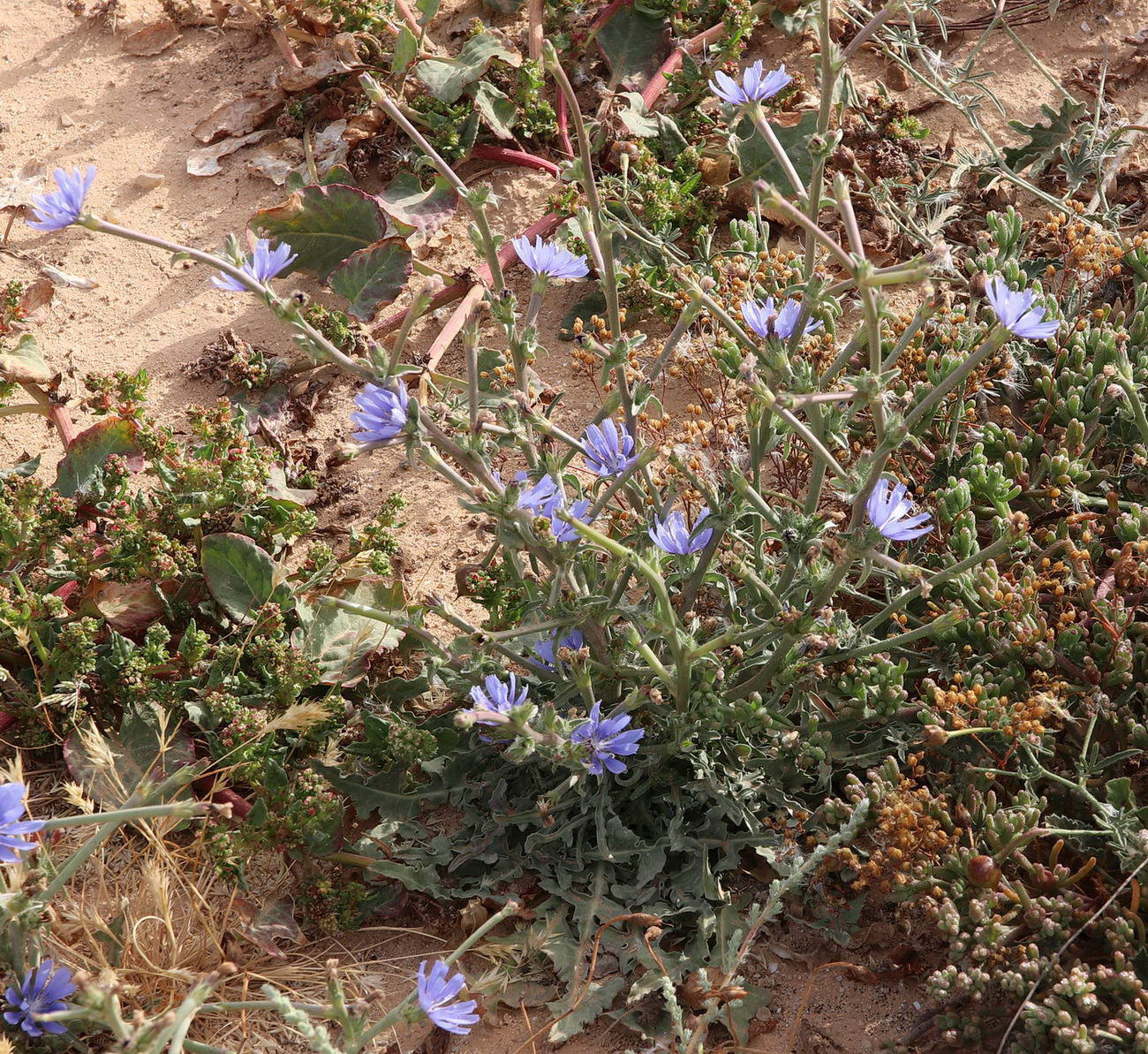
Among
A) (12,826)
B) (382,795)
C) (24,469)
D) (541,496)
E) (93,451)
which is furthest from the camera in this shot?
(24,469)

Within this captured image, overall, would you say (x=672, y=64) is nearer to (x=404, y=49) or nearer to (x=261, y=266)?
(x=404, y=49)

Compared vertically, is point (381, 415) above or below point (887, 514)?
above

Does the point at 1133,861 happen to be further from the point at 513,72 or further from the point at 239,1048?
the point at 513,72

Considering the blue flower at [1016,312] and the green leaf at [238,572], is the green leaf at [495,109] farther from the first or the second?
the blue flower at [1016,312]

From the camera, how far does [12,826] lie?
1.68 meters

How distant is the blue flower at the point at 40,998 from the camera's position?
1.87 m

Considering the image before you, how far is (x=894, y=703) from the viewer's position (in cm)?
233

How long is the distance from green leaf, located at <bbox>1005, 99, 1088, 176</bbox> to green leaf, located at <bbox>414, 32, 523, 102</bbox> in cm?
168

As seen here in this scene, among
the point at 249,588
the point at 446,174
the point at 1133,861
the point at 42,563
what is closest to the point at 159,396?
the point at 42,563

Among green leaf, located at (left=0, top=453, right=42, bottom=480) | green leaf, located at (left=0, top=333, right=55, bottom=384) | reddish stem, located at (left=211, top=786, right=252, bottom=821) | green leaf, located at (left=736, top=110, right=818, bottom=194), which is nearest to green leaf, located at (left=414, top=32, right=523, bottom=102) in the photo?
green leaf, located at (left=736, top=110, right=818, bottom=194)

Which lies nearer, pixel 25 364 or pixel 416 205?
pixel 25 364

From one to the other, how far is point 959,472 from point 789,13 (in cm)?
210

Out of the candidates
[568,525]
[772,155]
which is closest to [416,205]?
[772,155]

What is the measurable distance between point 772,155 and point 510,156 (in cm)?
88
